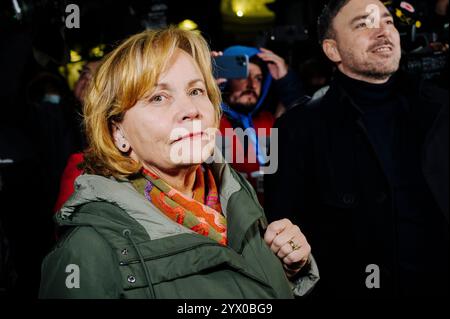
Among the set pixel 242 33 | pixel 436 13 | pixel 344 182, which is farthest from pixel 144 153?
pixel 242 33

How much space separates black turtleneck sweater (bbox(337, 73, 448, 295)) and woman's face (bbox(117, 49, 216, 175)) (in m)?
0.93

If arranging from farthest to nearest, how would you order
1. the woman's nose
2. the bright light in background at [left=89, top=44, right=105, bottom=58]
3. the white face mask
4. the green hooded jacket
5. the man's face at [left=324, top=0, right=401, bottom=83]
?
the white face mask < the bright light in background at [left=89, top=44, right=105, bottom=58] < the man's face at [left=324, top=0, right=401, bottom=83] < the woman's nose < the green hooded jacket

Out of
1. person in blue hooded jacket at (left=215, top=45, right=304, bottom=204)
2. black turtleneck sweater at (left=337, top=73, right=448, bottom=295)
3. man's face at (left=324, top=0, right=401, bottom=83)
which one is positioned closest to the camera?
black turtleneck sweater at (left=337, top=73, right=448, bottom=295)

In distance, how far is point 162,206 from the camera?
125 centimetres

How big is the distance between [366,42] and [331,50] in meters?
0.19

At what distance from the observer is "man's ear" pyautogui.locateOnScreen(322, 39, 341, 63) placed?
81.6 inches

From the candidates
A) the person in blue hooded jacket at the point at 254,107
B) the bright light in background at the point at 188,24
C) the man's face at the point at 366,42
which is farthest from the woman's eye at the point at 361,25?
the bright light in background at the point at 188,24

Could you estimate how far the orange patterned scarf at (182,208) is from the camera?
1.25 m

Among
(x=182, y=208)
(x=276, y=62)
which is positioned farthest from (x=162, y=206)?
(x=276, y=62)

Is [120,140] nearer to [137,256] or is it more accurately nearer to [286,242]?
[137,256]

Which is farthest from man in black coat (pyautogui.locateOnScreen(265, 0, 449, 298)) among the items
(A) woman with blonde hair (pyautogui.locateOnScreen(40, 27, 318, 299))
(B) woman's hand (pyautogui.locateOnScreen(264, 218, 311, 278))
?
(B) woman's hand (pyautogui.locateOnScreen(264, 218, 311, 278))

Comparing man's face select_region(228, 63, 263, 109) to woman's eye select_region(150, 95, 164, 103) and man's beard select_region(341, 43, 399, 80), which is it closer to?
man's beard select_region(341, 43, 399, 80)

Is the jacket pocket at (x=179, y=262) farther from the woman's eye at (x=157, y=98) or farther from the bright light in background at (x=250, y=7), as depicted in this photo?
the bright light in background at (x=250, y=7)
